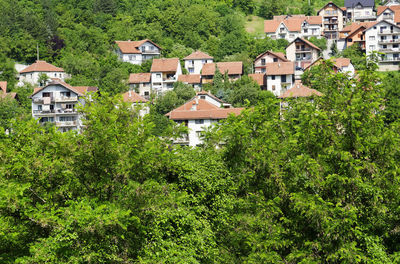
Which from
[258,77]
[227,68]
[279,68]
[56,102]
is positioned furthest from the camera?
[227,68]

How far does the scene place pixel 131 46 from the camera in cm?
7306

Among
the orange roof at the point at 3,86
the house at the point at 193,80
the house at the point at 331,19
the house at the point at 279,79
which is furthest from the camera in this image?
the house at the point at 331,19

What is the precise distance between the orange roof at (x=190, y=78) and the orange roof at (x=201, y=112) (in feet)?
44.0

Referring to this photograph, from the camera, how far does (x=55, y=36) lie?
74.9 m

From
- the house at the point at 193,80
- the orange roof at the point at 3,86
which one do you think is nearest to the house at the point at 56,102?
the orange roof at the point at 3,86

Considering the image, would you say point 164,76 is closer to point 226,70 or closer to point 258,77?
point 226,70


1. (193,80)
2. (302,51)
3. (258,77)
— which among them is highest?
(302,51)

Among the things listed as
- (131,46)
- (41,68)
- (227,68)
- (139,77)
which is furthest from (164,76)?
(41,68)

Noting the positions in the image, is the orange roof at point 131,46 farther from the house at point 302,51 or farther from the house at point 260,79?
the house at point 302,51

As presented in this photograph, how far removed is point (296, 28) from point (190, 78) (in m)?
22.5

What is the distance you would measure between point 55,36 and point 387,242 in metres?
68.2

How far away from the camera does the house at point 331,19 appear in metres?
80.3

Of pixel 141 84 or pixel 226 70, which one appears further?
pixel 141 84

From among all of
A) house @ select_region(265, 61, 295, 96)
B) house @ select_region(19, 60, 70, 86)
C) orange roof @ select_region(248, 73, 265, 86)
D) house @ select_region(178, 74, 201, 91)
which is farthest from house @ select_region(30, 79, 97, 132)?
house @ select_region(265, 61, 295, 96)
